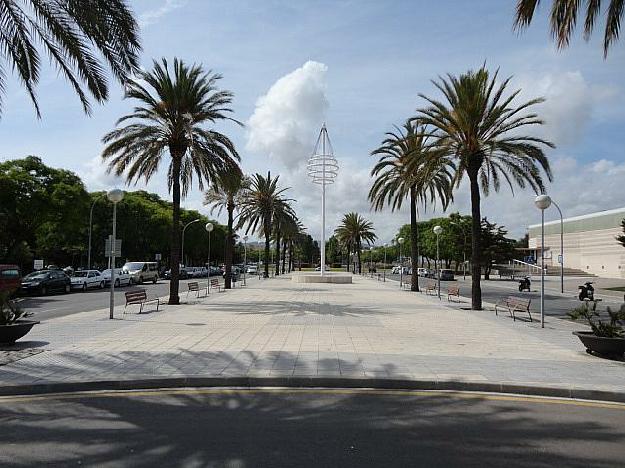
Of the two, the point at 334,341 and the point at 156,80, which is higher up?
the point at 156,80

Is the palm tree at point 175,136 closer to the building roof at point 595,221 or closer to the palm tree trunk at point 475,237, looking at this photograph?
the palm tree trunk at point 475,237

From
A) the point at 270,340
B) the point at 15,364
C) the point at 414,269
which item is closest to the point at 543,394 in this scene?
the point at 270,340

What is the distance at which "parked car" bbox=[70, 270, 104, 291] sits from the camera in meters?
37.8

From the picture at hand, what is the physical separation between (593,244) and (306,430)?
8587 cm

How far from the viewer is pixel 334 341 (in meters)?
12.6

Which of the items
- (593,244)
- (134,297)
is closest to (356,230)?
(593,244)

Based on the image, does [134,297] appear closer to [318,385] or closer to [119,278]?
[318,385]

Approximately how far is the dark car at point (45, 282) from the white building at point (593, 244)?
6563 centimetres

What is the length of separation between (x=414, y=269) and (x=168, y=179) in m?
17.4

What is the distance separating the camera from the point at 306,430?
607 centimetres

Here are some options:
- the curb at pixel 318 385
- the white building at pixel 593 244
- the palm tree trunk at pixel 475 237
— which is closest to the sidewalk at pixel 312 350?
the curb at pixel 318 385

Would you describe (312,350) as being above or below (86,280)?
below

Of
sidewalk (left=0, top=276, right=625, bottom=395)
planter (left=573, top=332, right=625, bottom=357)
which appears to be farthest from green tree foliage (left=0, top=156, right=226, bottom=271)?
planter (left=573, top=332, right=625, bottom=357)

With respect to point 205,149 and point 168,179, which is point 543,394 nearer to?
point 205,149
